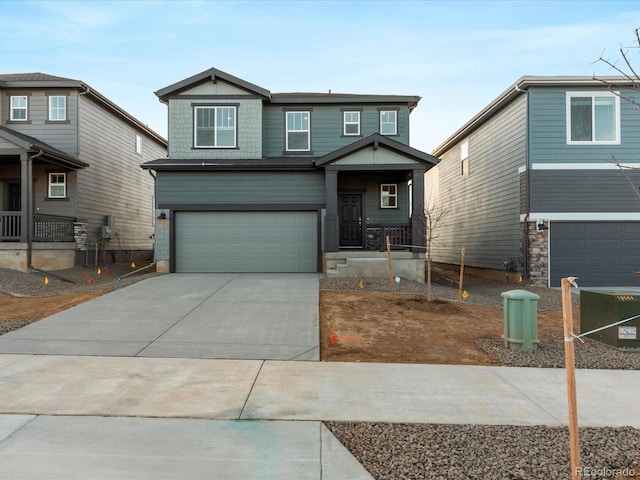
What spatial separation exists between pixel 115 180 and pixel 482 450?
20.7m

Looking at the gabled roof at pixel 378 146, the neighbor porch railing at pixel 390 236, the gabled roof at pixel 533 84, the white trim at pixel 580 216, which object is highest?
the gabled roof at pixel 533 84

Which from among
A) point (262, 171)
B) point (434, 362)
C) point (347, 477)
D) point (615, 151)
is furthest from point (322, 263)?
point (347, 477)

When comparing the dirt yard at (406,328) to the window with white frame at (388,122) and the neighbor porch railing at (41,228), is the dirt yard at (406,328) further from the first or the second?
the neighbor porch railing at (41,228)

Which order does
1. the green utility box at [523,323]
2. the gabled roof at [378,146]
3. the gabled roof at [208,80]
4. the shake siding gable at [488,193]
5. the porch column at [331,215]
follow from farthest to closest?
the gabled roof at [208,80]
the shake siding gable at [488,193]
the gabled roof at [378,146]
the porch column at [331,215]
the green utility box at [523,323]

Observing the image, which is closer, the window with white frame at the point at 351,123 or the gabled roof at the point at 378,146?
the gabled roof at the point at 378,146

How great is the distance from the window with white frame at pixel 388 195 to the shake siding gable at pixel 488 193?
13.6 ft

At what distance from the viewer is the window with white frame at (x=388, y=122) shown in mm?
16016

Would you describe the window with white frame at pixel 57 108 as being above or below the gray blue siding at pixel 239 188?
above

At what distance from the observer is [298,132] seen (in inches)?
634

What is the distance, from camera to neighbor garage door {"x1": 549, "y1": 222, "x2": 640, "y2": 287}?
13.5 m

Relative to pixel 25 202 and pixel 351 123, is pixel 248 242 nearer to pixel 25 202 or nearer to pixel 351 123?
pixel 351 123

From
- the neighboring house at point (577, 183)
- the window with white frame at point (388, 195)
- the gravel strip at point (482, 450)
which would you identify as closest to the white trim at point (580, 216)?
the neighboring house at point (577, 183)

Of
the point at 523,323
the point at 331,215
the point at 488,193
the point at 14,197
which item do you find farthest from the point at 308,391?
the point at 14,197

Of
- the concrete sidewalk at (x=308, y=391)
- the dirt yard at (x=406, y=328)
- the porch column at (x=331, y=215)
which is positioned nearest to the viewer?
the concrete sidewalk at (x=308, y=391)
